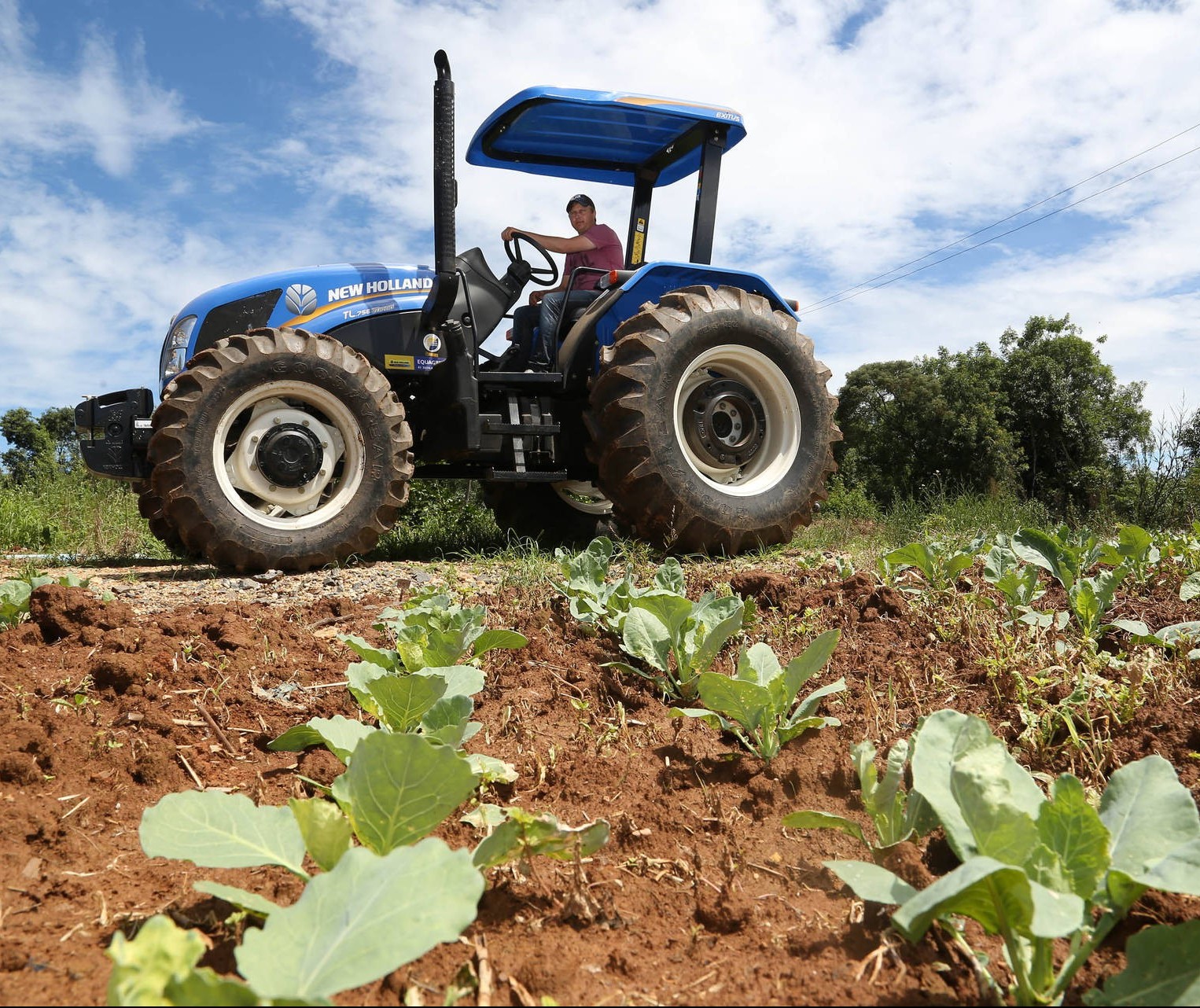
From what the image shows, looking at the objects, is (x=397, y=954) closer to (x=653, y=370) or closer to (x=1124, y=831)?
(x=1124, y=831)

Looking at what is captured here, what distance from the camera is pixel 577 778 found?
1.58m

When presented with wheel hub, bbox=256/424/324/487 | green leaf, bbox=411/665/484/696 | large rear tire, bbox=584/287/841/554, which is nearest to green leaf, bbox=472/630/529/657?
green leaf, bbox=411/665/484/696

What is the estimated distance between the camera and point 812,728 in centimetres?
172

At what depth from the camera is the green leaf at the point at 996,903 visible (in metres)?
0.81

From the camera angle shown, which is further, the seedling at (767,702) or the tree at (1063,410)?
the tree at (1063,410)

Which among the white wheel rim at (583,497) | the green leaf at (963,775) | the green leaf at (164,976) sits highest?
the white wheel rim at (583,497)

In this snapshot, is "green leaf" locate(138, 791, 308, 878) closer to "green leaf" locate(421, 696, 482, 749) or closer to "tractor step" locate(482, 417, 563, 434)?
"green leaf" locate(421, 696, 482, 749)

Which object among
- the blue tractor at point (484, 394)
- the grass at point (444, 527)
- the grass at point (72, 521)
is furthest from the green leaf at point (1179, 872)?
the grass at point (72, 521)

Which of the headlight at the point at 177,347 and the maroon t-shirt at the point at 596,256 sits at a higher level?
the maroon t-shirt at the point at 596,256

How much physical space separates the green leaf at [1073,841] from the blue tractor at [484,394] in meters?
3.53

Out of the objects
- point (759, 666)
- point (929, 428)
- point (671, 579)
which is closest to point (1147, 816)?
point (759, 666)

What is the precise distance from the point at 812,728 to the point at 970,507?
24.5 ft

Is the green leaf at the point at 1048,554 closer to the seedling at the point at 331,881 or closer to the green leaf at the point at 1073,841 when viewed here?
the green leaf at the point at 1073,841

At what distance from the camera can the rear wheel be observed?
6289mm
